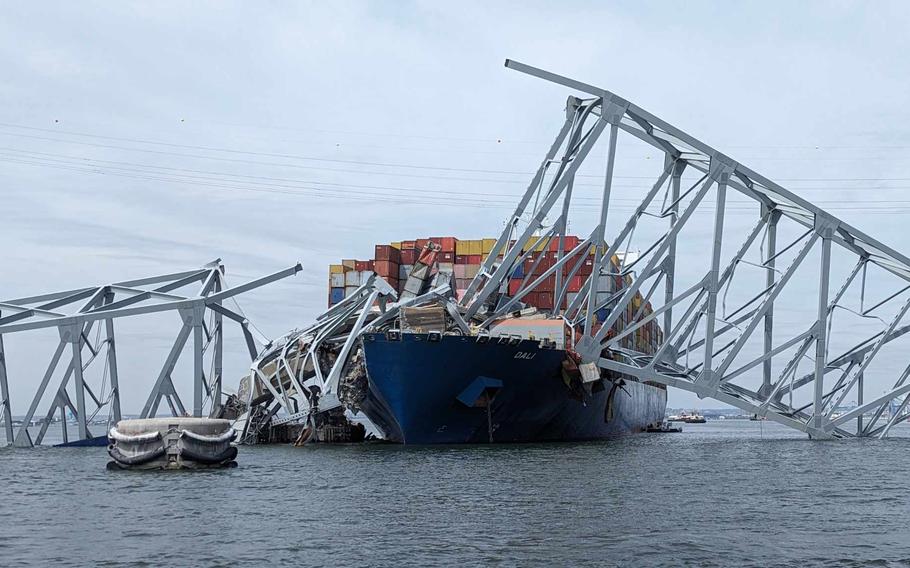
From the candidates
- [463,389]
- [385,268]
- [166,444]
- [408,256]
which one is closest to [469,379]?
[463,389]

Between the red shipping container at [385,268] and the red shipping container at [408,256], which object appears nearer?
the red shipping container at [385,268]

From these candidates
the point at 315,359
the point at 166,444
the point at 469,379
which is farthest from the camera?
the point at 315,359

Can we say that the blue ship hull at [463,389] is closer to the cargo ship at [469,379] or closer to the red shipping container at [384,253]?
the cargo ship at [469,379]

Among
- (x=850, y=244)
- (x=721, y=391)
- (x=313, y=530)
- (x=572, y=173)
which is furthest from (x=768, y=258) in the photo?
(x=313, y=530)

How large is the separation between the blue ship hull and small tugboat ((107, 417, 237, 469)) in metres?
11.9

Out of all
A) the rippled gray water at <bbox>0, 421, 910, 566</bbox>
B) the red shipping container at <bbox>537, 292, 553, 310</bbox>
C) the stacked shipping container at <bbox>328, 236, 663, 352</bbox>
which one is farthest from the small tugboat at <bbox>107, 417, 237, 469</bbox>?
the red shipping container at <bbox>537, 292, 553, 310</bbox>

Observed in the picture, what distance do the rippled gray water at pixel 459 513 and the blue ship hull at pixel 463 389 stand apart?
17.4 ft

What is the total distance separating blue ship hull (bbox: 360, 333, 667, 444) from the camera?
4869 centimetres

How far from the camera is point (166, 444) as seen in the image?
37750 mm

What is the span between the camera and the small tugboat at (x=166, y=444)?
37750mm

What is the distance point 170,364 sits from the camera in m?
51.5

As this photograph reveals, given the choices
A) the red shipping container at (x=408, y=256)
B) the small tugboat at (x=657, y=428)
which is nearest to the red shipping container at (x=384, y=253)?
the red shipping container at (x=408, y=256)

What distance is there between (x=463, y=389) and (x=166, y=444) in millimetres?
16373

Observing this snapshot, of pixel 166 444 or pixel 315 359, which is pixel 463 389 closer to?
pixel 315 359
